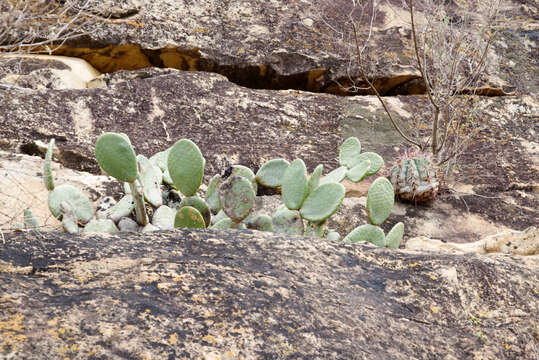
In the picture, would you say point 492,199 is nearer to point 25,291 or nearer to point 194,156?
point 194,156

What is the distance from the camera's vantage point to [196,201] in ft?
8.09

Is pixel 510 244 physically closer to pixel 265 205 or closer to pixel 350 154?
pixel 350 154

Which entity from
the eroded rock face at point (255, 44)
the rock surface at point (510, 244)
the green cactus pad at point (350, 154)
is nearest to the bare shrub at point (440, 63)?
the eroded rock face at point (255, 44)

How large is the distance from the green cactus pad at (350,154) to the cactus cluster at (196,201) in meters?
0.72

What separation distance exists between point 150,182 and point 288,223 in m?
0.74

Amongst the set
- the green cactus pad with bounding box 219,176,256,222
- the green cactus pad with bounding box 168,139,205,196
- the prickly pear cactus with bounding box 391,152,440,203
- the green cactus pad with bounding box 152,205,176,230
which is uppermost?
the green cactus pad with bounding box 168,139,205,196

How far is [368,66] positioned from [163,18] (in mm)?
1966

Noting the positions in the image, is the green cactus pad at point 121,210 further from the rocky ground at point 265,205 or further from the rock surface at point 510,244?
the rock surface at point 510,244

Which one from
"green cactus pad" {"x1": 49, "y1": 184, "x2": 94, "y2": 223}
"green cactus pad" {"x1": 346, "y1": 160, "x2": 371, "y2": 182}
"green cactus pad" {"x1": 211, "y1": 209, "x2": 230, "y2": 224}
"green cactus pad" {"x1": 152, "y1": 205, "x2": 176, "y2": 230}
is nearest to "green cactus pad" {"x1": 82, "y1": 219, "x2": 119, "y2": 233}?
"green cactus pad" {"x1": 49, "y1": 184, "x2": 94, "y2": 223}

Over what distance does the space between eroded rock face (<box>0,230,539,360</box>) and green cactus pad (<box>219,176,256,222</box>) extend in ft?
1.60

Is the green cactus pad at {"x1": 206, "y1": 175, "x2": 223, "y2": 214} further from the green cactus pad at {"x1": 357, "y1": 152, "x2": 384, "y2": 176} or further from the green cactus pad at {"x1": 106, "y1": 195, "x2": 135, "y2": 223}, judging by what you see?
the green cactus pad at {"x1": 357, "y1": 152, "x2": 384, "y2": 176}

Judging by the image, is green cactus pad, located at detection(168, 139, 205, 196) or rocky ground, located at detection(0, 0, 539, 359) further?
green cactus pad, located at detection(168, 139, 205, 196)

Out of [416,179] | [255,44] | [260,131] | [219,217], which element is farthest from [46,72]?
Result: [416,179]

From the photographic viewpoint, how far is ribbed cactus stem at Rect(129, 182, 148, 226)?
2421mm
